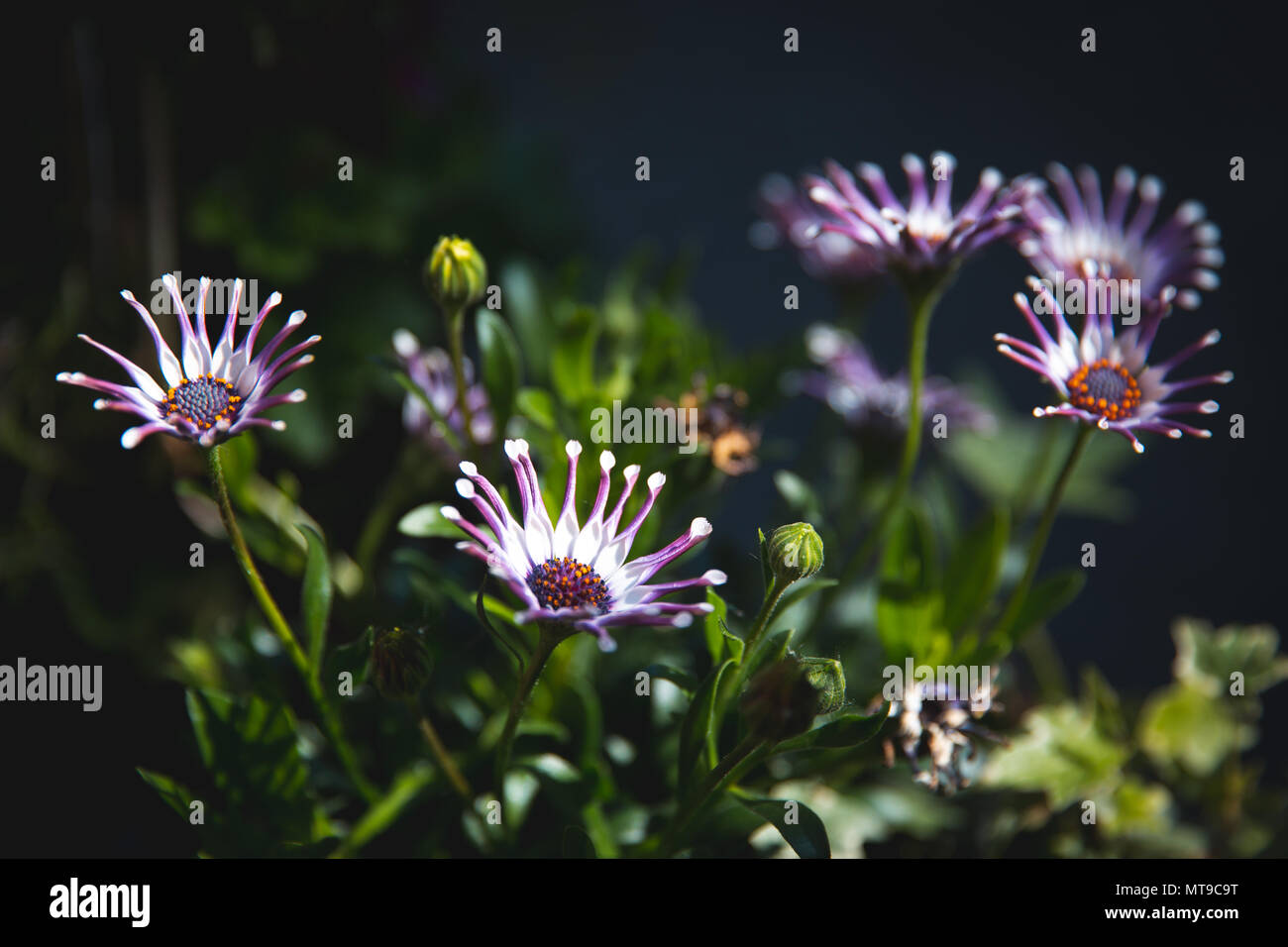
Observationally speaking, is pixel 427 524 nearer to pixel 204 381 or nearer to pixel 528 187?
pixel 204 381

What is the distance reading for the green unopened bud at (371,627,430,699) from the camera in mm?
558

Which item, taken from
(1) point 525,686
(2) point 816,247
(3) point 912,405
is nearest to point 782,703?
(1) point 525,686

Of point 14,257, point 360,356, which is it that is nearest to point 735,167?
point 360,356

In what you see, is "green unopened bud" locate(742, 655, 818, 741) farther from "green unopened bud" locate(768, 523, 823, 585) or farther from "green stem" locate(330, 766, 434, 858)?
"green stem" locate(330, 766, 434, 858)

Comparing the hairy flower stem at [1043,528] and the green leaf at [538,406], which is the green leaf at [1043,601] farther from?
the green leaf at [538,406]

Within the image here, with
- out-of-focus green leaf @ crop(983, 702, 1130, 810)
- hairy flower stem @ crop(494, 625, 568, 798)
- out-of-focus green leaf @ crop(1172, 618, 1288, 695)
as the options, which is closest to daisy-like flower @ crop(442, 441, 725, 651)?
hairy flower stem @ crop(494, 625, 568, 798)

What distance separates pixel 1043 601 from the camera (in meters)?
0.71

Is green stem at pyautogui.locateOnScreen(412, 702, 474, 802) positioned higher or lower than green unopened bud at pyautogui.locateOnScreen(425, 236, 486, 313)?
lower

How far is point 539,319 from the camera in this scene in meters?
0.87

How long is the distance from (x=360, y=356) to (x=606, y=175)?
1.83 ft

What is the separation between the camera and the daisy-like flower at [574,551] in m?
0.51

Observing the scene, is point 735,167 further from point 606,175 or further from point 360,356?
point 360,356

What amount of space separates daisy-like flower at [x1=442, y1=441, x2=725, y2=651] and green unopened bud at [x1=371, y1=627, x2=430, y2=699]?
0.22 feet

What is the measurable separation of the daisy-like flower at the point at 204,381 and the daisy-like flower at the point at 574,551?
11 centimetres
